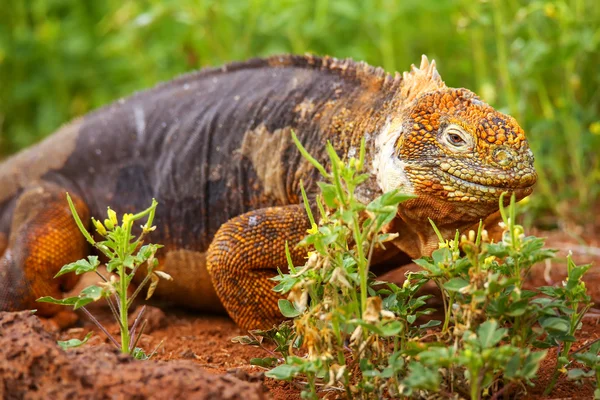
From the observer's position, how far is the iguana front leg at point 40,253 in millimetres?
5531

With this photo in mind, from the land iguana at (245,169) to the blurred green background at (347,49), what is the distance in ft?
7.73

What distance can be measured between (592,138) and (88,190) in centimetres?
428

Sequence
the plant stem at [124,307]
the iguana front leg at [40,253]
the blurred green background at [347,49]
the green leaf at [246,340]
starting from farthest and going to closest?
1. the blurred green background at [347,49]
2. the iguana front leg at [40,253]
3. the green leaf at [246,340]
4. the plant stem at [124,307]

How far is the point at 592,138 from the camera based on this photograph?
7.38 meters

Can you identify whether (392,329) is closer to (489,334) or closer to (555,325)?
→ (489,334)

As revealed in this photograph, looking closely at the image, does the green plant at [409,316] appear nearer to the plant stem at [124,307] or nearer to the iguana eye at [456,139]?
the plant stem at [124,307]

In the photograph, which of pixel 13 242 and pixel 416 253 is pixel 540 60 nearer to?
pixel 416 253

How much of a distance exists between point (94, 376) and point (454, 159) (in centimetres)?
210

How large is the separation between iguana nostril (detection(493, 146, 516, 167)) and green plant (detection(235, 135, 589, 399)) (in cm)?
76

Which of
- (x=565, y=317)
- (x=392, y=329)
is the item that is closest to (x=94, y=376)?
(x=392, y=329)

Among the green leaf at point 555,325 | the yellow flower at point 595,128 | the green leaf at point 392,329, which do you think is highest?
the yellow flower at point 595,128

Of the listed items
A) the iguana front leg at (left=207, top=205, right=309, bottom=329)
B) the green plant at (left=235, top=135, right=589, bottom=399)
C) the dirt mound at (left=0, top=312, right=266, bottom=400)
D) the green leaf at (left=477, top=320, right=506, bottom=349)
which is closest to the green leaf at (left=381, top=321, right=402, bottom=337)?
the green plant at (left=235, top=135, right=589, bottom=399)

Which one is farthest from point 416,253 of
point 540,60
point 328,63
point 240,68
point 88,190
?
point 540,60

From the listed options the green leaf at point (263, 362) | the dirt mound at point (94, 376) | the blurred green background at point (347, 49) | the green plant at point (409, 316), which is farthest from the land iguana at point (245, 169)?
the blurred green background at point (347, 49)
